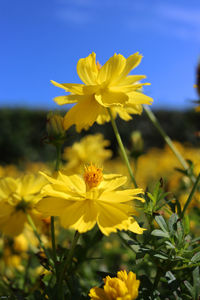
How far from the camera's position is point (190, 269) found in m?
0.71

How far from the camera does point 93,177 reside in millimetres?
750

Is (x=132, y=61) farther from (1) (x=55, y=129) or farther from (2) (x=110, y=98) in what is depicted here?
(1) (x=55, y=129)

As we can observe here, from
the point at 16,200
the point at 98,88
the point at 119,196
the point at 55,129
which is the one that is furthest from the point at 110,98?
the point at 16,200

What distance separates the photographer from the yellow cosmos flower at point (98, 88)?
0.78m

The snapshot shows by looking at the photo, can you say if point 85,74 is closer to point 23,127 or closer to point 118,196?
point 118,196

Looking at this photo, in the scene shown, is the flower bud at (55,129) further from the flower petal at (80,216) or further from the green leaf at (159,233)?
the green leaf at (159,233)

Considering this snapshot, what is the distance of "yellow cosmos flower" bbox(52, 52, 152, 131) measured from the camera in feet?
2.56

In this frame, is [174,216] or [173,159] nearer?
[174,216]

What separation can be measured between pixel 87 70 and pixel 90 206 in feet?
1.05

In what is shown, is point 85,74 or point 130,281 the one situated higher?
point 85,74

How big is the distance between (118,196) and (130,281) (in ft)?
0.50

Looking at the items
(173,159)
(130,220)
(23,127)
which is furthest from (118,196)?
(23,127)

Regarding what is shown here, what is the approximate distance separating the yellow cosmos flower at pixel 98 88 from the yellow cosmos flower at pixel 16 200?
0.72ft

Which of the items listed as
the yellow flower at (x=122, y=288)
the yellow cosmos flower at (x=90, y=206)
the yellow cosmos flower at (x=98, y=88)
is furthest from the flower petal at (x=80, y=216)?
the yellow cosmos flower at (x=98, y=88)
